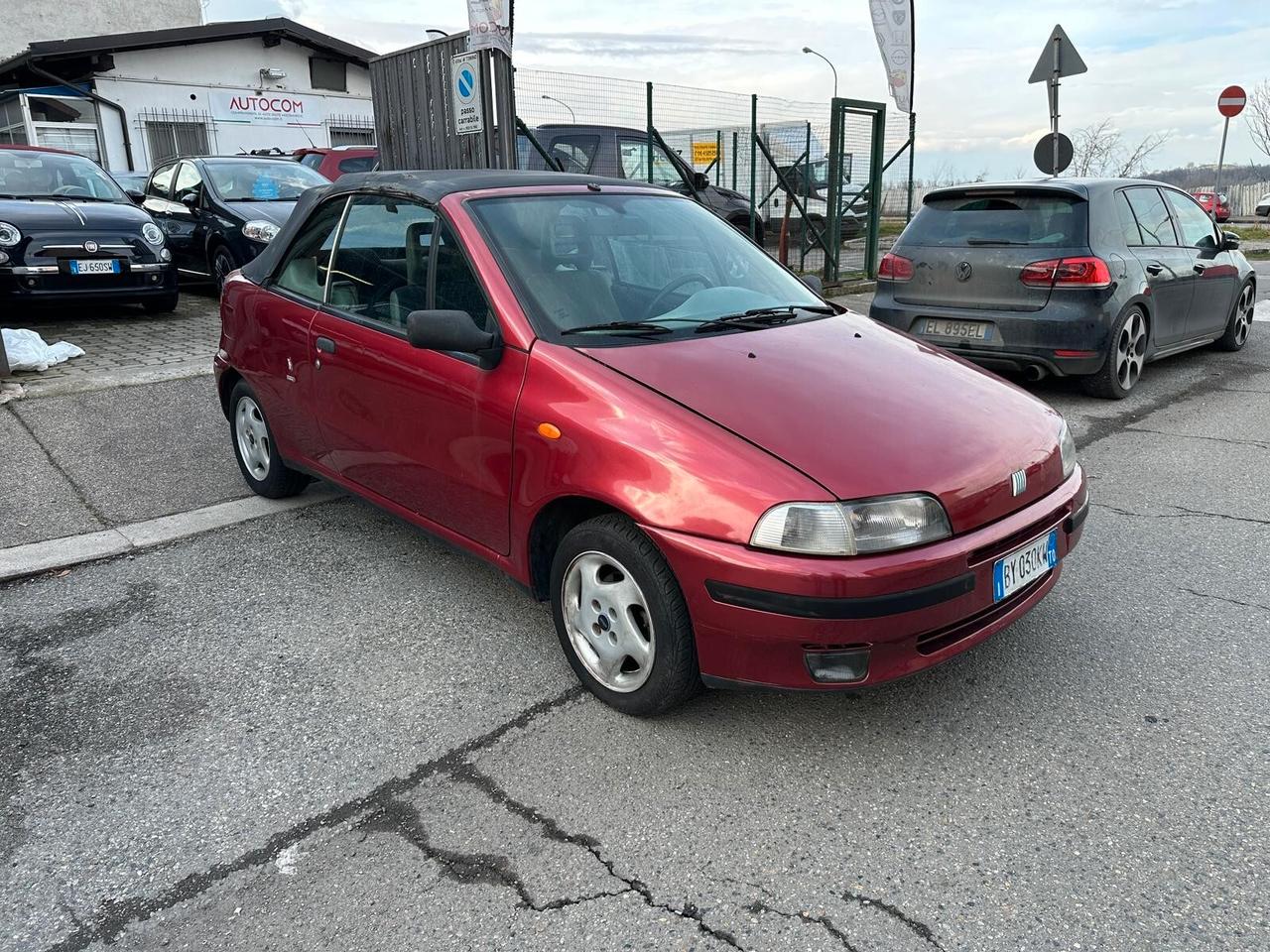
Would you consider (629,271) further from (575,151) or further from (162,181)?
(162,181)

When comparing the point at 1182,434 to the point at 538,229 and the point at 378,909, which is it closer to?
the point at 538,229

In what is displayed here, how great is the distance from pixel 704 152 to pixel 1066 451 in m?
10.5

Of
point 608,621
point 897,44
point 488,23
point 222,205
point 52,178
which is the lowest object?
point 608,621

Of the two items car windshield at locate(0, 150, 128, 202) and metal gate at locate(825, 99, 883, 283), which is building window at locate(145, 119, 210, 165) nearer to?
car windshield at locate(0, 150, 128, 202)

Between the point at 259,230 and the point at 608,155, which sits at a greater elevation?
the point at 608,155

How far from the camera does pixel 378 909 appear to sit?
2.21 meters

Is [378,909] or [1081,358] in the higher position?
[1081,358]

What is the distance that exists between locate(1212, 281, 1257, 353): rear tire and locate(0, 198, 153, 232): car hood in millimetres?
9725

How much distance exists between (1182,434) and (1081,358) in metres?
0.84

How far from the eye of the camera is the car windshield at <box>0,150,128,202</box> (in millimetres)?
8898

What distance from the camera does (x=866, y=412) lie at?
2889 millimetres

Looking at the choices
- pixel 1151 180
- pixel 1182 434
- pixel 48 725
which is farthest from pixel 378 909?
pixel 1151 180

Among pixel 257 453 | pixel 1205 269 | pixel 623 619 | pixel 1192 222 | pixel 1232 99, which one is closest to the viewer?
pixel 623 619

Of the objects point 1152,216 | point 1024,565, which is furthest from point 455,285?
point 1152,216
